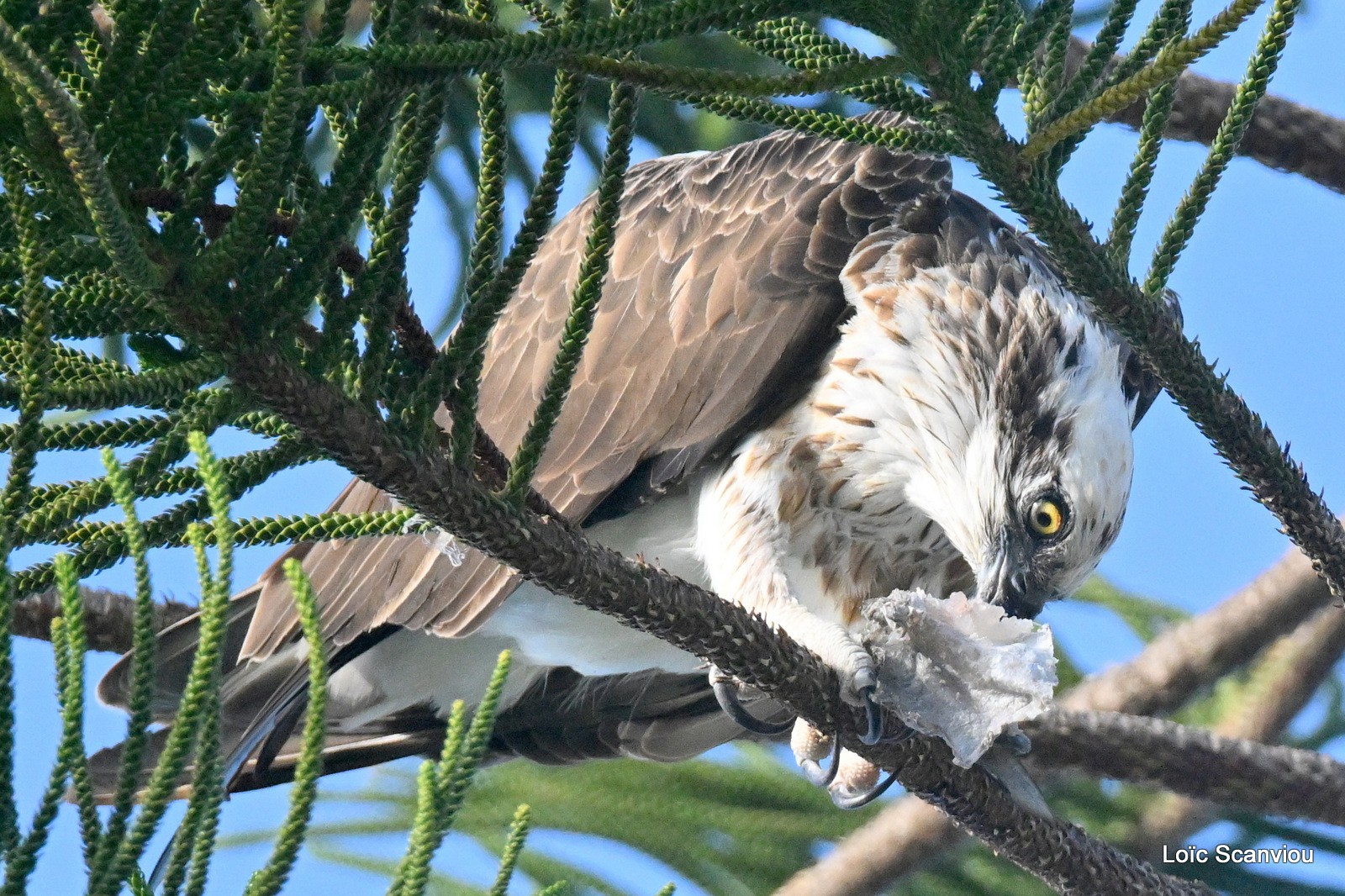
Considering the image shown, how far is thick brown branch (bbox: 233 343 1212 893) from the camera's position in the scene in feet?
6.44

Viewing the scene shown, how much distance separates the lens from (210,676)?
1.75 m

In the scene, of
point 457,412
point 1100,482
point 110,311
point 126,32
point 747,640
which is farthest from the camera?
point 1100,482

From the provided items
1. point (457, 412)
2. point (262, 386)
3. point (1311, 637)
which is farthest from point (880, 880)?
point (262, 386)

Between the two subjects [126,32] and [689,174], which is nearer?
[126,32]

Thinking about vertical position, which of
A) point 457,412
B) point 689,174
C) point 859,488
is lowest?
point 457,412

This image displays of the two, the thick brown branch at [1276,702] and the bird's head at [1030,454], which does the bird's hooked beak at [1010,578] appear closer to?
the bird's head at [1030,454]

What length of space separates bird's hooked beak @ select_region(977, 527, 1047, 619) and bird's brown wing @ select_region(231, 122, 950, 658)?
71 cm

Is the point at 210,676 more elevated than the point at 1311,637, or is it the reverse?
the point at 1311,637

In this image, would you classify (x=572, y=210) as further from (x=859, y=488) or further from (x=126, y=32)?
(x=126, y=32)

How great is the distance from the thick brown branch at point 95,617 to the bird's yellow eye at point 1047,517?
245 centimetres

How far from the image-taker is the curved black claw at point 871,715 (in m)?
2.95

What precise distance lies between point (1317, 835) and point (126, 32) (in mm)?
4288

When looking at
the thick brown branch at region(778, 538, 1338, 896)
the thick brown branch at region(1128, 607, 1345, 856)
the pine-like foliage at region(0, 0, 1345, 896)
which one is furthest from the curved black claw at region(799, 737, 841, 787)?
the thick brown branch at region(1128, 607, 1345, 856)

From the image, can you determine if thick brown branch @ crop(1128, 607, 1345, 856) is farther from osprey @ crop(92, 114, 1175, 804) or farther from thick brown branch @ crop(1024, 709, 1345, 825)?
osprey @ crop(92, 114, 1175, 804)
